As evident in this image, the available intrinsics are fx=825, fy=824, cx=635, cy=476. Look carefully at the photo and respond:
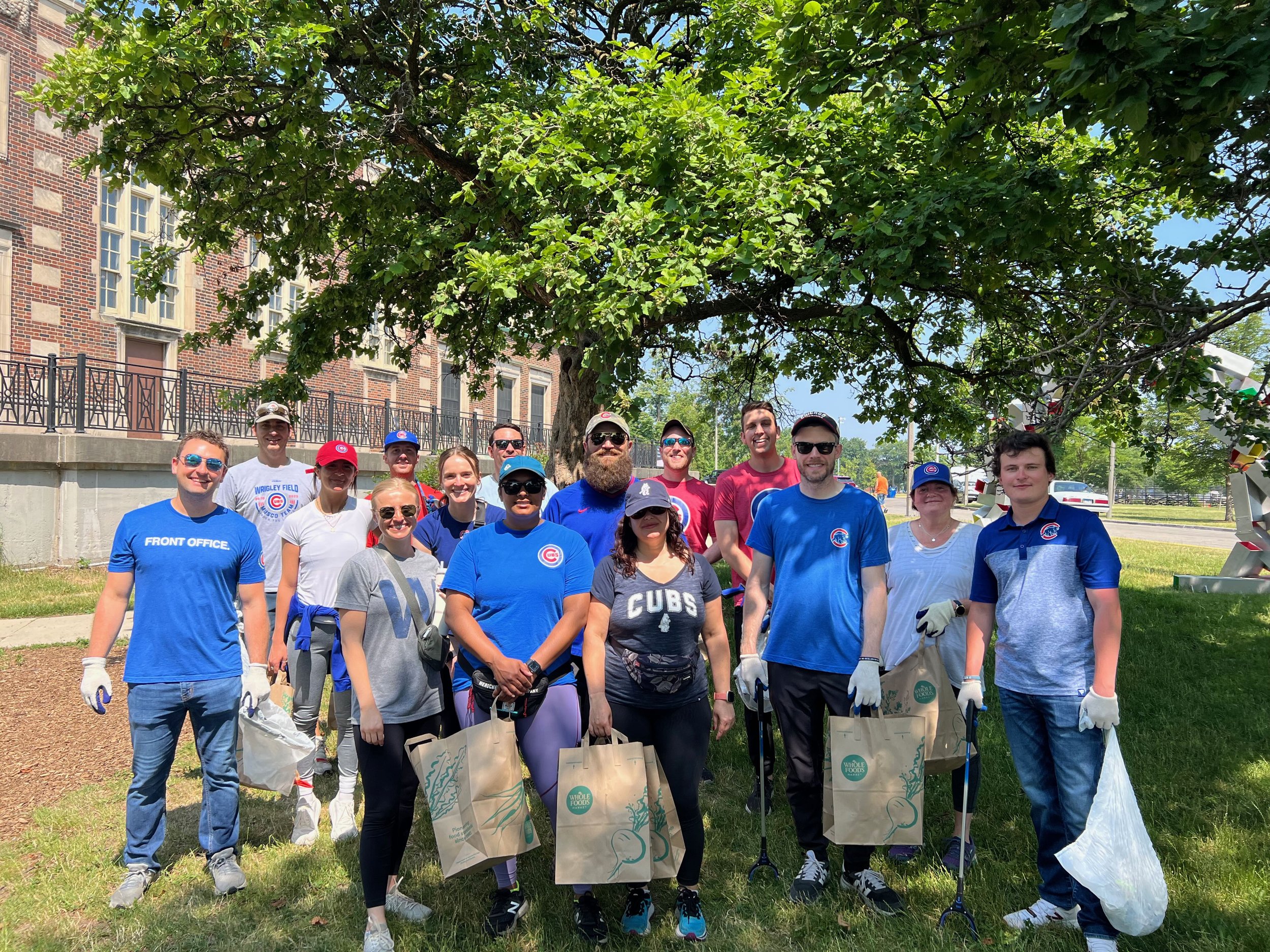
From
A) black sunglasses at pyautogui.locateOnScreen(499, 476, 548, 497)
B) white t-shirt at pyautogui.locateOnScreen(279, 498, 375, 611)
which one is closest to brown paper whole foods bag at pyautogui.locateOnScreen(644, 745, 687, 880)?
black sunglasses at pyautogui.locateOnScreen(499, 476, 548, 497)

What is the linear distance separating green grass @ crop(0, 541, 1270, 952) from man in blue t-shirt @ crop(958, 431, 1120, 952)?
344mm

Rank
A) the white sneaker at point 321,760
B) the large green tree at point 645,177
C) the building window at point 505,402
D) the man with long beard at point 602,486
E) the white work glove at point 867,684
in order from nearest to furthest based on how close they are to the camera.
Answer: the white work glove at point 867,684 < the man with long beard at point 602,486 < the white sneaker at point 321,760 < the large green tree at point 645,177 < the building window at point 505,402

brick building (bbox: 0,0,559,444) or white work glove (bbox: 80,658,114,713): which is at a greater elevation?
brick building (bbox: 0,0,559,444)

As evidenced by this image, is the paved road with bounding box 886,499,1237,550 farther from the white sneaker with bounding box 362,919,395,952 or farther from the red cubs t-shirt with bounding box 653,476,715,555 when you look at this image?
the white sneaker with bounding box 362,919,395,952

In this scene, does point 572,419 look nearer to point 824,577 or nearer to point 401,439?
point 401,439

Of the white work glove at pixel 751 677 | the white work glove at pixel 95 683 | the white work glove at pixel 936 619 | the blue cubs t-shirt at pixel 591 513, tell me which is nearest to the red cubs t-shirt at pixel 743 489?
the white work glove at pixel 751 677

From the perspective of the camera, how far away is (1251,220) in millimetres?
5570

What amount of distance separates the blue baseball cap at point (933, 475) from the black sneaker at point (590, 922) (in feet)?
8.73

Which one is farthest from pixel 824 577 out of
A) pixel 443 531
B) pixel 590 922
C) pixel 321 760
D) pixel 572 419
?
pixel 572 419

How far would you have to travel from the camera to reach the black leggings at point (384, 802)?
3.46 m

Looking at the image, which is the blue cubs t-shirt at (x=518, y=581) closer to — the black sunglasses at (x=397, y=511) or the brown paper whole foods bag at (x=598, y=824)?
the black sunglasses at (x=397, y=511)

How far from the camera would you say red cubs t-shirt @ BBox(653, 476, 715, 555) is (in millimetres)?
5496

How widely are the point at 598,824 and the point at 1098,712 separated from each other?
2038 mm

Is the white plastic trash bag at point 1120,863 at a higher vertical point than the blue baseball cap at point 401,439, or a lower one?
lower
